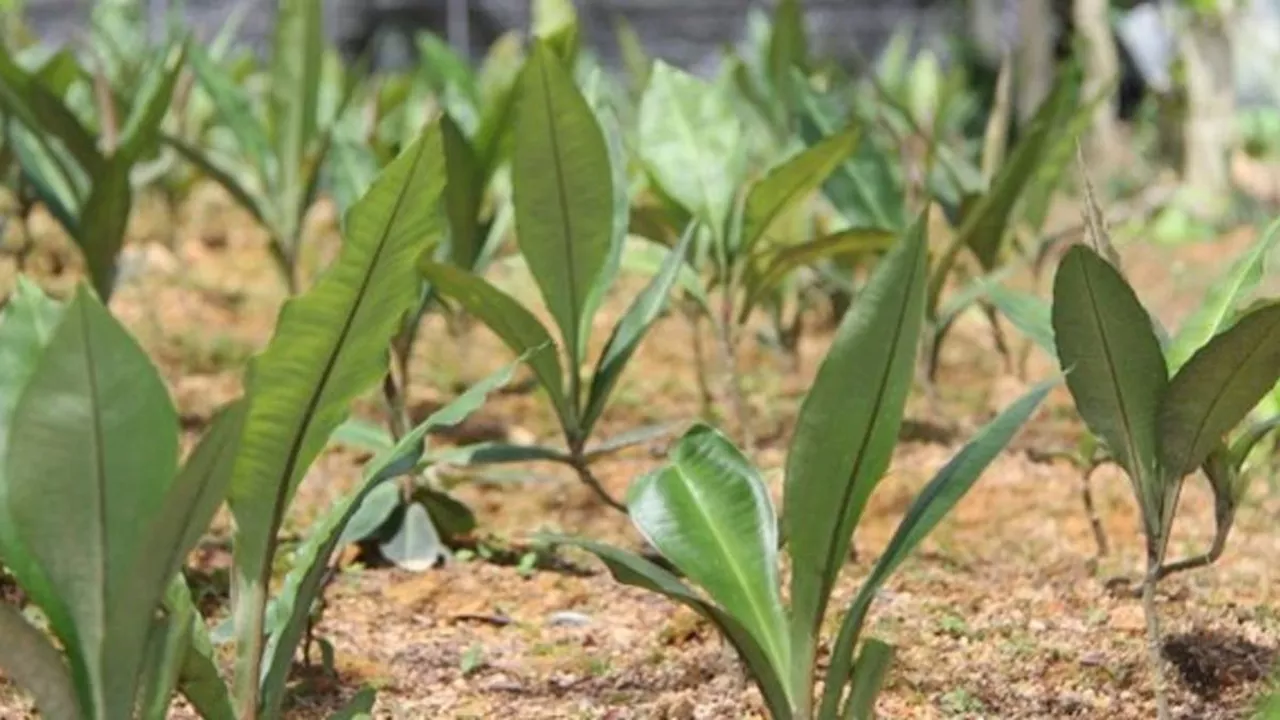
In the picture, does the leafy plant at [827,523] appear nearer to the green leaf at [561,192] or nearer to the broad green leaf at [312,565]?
the broad green leaf at [312,565]

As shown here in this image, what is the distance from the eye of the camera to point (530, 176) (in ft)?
4.76

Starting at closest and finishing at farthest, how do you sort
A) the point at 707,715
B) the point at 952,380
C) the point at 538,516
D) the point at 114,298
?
the point at 707,715, the point at 538,516, the point at 952,380, the point at 114,298

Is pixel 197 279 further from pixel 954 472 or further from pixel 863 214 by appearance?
pixel 954 472

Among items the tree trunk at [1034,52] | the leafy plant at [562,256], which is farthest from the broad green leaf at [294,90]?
the tree trunk at [1034,52]

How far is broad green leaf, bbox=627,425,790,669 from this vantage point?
3.70 feet

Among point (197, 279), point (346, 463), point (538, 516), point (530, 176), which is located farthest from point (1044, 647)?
point (197, 279)

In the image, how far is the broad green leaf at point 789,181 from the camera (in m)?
1.83

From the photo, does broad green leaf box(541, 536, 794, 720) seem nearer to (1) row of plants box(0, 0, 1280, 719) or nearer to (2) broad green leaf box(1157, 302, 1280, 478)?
(1) row of plants box(0, 0, 1280, 719)

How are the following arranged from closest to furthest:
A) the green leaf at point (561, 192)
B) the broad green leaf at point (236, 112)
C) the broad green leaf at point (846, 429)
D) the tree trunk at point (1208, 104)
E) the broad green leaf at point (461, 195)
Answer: the broad green leaf at point (846, 429) → the green leaf at point (561, 192) → the broad green leaf at point (461, 195) → the broad green leaf at point (236, 112) → the tree trunk at point (1208, 104)

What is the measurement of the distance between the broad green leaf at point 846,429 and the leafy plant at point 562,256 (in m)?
0.34

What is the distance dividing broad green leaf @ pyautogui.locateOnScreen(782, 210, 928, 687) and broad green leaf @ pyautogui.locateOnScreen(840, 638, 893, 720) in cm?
4

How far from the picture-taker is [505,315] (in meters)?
1.49

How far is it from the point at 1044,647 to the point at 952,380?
173 centimetres

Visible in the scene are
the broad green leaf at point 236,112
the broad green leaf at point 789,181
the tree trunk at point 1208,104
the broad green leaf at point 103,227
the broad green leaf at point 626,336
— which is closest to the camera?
the broad green leaf at point 626,336
